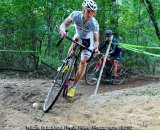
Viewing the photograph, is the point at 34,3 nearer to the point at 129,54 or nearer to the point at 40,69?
the point at 40,69

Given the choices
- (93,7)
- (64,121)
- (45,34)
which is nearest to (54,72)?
(45,34)

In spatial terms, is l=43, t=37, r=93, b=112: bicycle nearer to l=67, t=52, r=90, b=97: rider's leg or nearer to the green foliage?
l=67, t=52, r=90, b=97: rider's leg

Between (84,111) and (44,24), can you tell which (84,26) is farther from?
(44,24)

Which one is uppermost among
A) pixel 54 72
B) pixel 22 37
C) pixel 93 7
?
pixel 93 7

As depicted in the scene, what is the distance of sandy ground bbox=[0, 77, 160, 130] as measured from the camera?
16.4ft

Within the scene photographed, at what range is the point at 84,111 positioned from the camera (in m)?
5.94

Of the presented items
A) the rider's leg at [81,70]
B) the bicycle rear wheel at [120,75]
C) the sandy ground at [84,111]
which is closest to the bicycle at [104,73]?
the bicycle rear wheel at [120,75]

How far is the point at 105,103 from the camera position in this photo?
6.55m

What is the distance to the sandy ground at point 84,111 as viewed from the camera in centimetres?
498

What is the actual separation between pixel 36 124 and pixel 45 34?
Result: 268 inches

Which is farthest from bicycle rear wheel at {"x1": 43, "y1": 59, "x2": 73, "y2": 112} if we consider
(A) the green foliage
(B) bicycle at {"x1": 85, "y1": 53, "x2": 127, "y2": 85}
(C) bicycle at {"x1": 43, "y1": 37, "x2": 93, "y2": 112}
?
(A) the green foliage

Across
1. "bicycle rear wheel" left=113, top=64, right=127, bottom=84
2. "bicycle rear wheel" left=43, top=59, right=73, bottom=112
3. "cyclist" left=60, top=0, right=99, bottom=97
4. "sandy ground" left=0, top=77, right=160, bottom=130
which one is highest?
"cyclist" left=60, top=0, right=99, bottom=97

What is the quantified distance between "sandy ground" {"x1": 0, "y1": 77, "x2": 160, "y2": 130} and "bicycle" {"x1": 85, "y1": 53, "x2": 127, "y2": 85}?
2.43 meters

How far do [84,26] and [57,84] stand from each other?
131 cm
